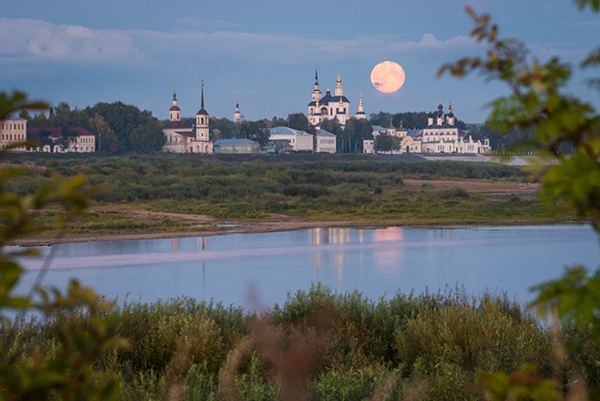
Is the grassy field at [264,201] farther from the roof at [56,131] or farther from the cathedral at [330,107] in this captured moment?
the cathedral at [330,107]

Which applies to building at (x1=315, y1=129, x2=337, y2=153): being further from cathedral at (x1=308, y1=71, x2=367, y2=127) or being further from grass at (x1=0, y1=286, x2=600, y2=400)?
grass at (x1=0, y1=286, x2=600, y2=400)

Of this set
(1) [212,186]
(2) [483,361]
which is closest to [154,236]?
(1) [212,186]

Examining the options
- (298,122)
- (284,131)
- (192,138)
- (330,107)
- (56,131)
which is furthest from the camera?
(330,107)

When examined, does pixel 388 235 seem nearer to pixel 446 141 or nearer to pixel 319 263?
pixel 319 263

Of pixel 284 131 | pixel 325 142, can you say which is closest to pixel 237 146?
pixel 284 131

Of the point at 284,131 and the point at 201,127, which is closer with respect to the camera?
the point at 201,127

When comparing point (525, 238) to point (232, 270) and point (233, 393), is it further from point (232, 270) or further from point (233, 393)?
point (233, 393)

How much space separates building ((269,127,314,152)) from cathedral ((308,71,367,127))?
25.1m

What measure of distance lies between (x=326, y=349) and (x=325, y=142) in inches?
4542

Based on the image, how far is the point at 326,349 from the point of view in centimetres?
687

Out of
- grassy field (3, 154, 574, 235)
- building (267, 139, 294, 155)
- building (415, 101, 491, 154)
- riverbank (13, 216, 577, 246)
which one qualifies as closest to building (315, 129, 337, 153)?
building (267, 139, 294, 155)

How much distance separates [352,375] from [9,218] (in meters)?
5.02

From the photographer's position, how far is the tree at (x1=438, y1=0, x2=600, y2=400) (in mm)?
1336

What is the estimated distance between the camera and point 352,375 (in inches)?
240
